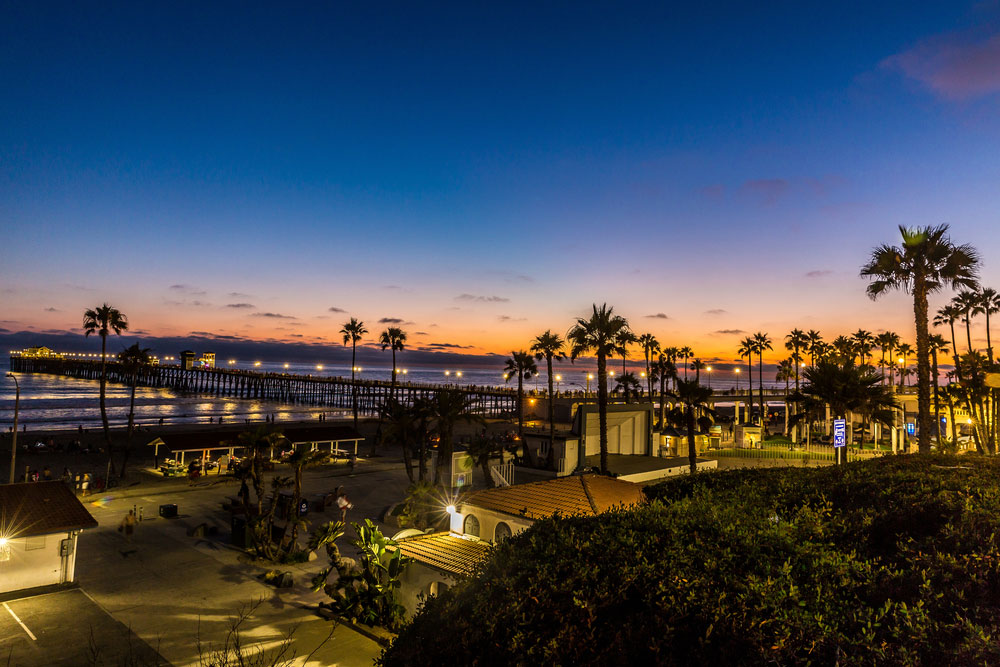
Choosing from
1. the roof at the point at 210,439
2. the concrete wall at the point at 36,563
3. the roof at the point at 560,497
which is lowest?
the concrete wall at the point at 36,563

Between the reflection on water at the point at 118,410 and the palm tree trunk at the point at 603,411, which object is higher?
the palm tree trunk at the point at 603,411

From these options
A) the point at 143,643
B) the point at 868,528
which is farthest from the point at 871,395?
the point at 143,643

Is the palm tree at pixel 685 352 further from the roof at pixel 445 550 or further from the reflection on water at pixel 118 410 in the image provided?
the roof at pixel 445 550

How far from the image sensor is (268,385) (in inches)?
5561

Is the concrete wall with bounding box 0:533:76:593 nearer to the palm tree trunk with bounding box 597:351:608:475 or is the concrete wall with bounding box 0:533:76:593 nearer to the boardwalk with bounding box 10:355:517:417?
the palm tree trunk with bounding box 597:351:608:475

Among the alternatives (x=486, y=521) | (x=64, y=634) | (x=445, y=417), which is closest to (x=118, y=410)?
(x=445, y=417)

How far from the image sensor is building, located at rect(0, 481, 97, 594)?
14922 millimetres

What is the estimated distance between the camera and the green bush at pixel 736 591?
4562 millimetres

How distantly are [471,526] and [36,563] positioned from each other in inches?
458

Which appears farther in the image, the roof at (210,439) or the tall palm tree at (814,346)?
the tall palm tree at (814,346)

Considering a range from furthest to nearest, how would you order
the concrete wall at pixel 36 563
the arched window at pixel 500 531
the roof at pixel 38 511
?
the roof at pixel 38 511
the concrete wall at pixel 36 563
the arched window at pixel 500 531

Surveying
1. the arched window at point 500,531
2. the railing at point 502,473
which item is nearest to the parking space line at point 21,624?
the arched window at point 500,531

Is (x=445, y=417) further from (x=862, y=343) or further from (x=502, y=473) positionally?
(x=862, y=343)

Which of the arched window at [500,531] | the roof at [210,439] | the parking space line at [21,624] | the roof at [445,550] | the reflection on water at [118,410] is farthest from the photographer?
the reflection on water at [118,410]
